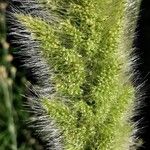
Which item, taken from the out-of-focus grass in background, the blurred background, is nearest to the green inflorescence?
the blurred background

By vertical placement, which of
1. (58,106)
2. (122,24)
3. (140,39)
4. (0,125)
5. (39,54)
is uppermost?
(122,24)

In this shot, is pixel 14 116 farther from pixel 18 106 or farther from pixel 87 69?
pixel 87 69

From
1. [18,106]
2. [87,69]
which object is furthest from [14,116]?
[87,69]

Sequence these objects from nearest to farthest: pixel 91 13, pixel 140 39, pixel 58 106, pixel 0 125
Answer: pixel 91 13
pixel 58 106
pixel 140 39
pixel 0 125

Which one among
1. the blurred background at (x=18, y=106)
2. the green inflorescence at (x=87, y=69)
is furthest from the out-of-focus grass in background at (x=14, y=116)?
the green inflorescence at (x=87, y=69)

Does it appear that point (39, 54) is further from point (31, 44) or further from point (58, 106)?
point (58, 106)

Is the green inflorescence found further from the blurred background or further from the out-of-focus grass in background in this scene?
the out-of-focus grass in background

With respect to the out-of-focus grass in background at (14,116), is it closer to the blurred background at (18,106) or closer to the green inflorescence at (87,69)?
the blurred background at (18,106)

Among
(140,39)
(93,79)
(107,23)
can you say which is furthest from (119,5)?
(140,39)
